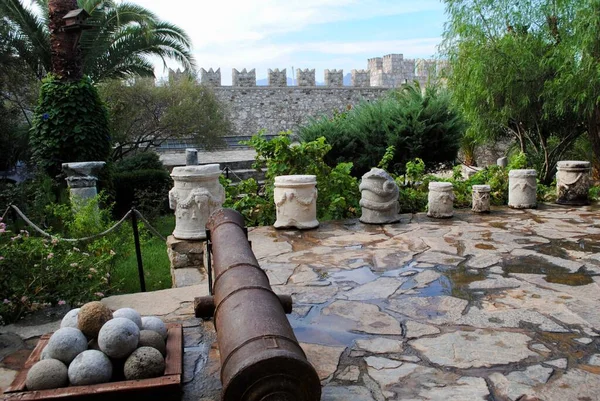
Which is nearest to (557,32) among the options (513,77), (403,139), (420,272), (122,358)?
(513,77)

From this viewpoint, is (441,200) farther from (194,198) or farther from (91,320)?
(91,320)

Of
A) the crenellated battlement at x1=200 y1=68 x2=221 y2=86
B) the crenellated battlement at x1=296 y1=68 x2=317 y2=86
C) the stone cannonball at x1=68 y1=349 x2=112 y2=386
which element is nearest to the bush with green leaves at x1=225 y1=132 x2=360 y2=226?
the stone cannonball at x1=68 y1=349 x2=112 y2=386

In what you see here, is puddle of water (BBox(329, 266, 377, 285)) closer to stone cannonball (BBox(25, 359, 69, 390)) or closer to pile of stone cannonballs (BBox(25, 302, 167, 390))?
pile of stone cannonballs (BBox(25, 302, 167, 390))

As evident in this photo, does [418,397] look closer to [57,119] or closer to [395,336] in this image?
[395,336]

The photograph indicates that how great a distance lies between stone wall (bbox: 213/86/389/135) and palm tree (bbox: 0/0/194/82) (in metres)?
12.6

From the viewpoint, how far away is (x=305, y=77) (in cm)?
2842

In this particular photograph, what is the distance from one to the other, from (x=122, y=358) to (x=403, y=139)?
31.5 ft

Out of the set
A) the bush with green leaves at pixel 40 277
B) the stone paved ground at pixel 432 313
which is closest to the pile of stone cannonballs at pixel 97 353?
the stone paved ground at pixel 432 313

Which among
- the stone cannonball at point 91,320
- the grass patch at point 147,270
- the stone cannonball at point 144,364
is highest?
the stone cannonball at point 91,320

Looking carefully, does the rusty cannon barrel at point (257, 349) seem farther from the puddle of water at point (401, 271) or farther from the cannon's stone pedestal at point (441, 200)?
the cannon's stone pedestal at point (441, 200)

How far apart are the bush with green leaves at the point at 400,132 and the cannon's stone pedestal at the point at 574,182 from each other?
11.8ft

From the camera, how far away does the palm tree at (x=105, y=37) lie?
483 inches

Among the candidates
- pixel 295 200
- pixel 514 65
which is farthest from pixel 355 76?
pixel 295 200

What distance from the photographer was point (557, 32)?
9.66 meters
